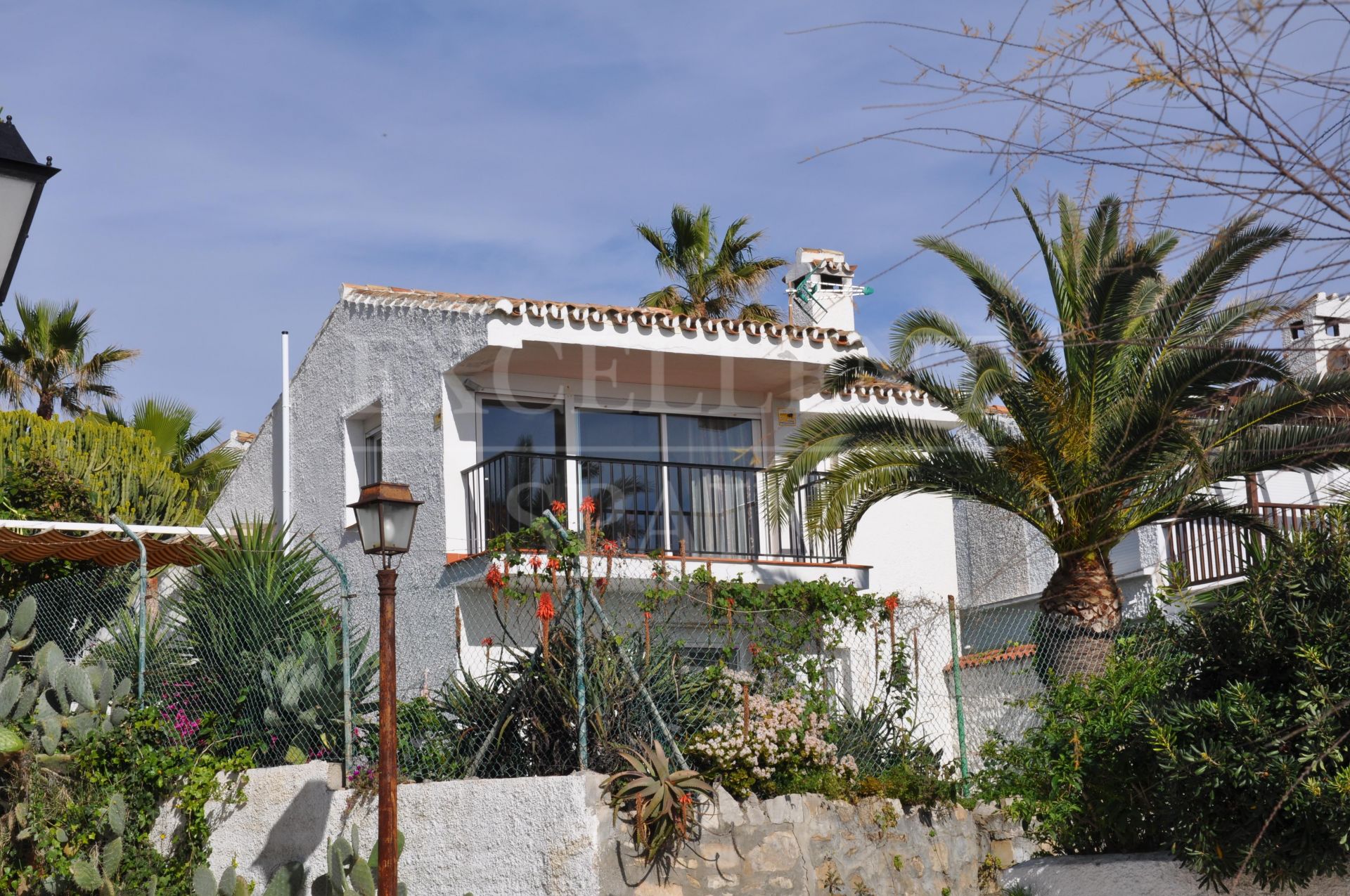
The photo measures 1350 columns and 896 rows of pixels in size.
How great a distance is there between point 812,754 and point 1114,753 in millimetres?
2375

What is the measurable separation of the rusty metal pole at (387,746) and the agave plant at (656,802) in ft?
4.24

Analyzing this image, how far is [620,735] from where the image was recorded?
8.55 m

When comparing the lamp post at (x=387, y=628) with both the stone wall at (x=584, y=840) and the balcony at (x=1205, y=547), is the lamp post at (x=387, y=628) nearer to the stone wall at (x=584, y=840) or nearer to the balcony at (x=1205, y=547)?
the stone wall at (x=584, y=840)

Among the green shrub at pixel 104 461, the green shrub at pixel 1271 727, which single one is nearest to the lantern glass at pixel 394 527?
the green shrub at pixel 1271 727

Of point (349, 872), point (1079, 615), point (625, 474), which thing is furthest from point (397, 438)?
point (1079, 615)

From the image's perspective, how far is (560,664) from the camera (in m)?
8.76

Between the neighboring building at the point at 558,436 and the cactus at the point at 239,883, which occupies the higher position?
the neighboring building at the point at 558,436

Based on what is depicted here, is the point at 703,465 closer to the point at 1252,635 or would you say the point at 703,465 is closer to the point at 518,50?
the point at 1252,635

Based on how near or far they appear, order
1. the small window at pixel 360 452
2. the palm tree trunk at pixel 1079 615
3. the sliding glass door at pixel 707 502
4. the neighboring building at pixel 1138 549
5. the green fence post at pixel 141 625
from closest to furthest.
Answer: the green fence post at pixel 141 625
the palm tree trunk at pixel 1079 615
the sliding glass door at pixel 707 502
the small window at pixel 360 452
the neighboring building at pixel 1138 549

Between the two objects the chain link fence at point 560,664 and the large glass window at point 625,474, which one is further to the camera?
the large glass window at point 625,474

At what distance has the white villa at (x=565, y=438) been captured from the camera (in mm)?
12875

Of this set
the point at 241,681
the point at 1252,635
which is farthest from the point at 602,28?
the point at 241,681

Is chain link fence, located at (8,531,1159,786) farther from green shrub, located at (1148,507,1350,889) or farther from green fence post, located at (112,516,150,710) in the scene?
green shrub, located at (1148,507,1350,889)

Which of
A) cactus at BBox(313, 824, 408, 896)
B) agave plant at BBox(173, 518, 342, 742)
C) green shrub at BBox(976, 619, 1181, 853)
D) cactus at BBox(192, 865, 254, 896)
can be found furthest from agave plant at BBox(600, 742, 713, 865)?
agave plant at BBox(173, 518, 342, 742)
